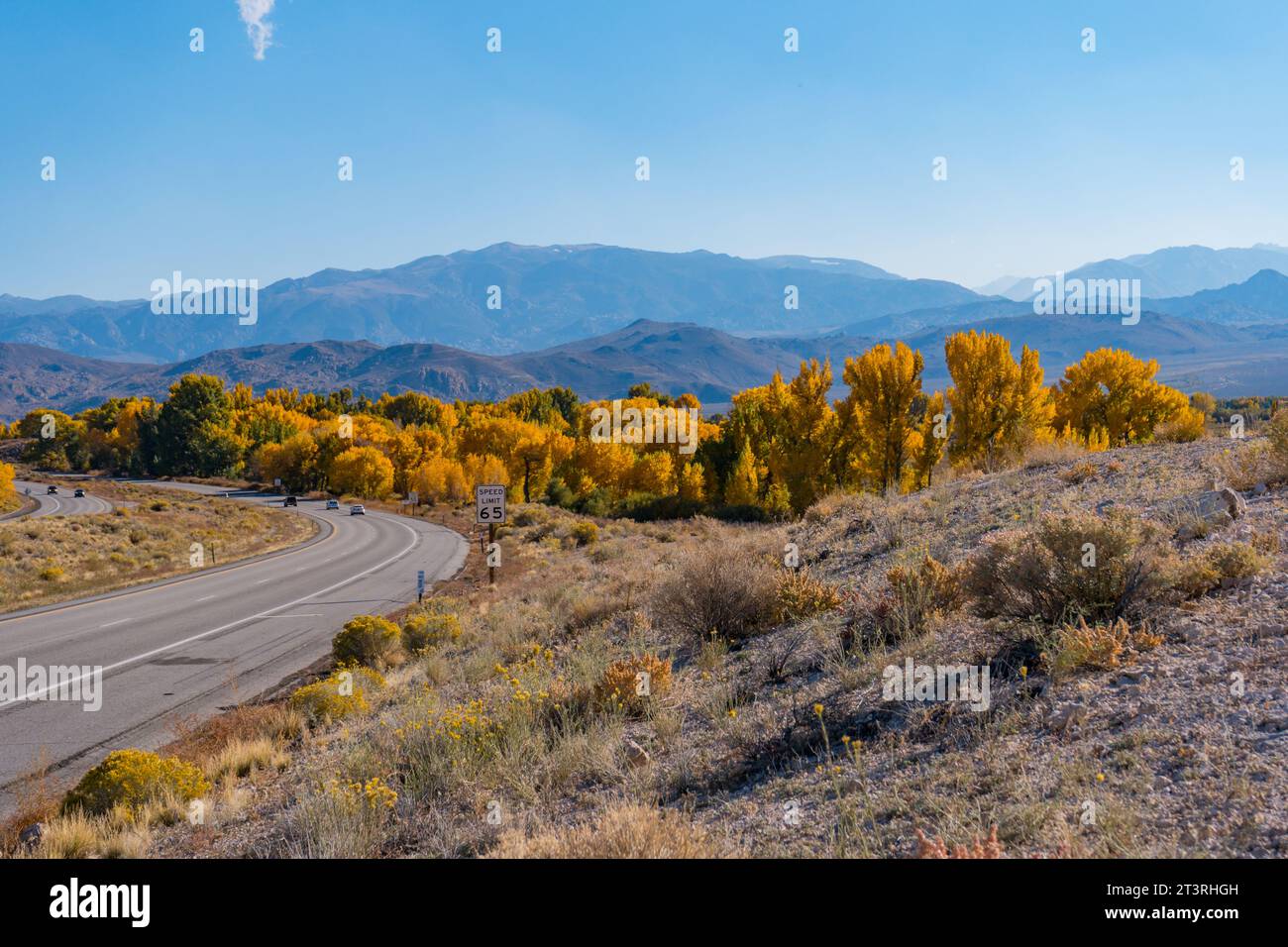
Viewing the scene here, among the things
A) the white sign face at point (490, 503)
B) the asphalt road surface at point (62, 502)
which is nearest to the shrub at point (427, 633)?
the white sign face at point (490, 503)

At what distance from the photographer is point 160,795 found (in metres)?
6.95

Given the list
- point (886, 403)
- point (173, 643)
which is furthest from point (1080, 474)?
point (886, 403)

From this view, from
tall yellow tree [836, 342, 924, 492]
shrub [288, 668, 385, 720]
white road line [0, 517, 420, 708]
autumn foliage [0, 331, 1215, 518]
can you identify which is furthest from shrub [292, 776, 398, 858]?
tall yellow tree [836, 342, 924, 492]

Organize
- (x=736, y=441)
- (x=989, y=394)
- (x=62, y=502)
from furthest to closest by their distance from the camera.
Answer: (x=62, y=502)
(x=736, y=441)
(x=989, y=394)

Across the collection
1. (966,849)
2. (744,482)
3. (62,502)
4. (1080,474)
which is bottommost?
(62,502)

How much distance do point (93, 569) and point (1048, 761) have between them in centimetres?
4216

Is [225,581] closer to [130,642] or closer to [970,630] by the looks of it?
[130,642]

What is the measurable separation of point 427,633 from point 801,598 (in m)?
8.75

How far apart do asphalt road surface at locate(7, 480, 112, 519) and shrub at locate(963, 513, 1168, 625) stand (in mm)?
63747

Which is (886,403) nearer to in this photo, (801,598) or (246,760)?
(801,598)

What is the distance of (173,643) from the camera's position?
639 inches

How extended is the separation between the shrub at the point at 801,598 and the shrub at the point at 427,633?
776cm

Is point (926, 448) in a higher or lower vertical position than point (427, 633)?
higher
